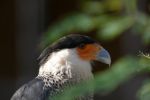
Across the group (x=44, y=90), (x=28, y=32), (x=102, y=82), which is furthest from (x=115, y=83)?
(x=28, y=32)

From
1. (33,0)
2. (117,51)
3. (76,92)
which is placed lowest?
(117,51)

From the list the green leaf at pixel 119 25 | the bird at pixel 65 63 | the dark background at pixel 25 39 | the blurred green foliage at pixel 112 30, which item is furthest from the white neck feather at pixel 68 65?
the dark background at pixel 25 39

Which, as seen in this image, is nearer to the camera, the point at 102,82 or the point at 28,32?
the point at 102,82

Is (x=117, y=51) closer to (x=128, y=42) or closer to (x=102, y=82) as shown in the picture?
(x=128, y=42)

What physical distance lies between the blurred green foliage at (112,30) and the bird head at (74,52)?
1235 millimetres

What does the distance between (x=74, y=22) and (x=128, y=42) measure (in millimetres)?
3294

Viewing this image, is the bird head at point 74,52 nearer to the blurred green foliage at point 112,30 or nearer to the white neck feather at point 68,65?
the white neck feather at point 68,65

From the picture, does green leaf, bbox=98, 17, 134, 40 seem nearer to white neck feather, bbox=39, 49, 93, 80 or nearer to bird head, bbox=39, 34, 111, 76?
bird head, bbox=39, 34, 111, 76

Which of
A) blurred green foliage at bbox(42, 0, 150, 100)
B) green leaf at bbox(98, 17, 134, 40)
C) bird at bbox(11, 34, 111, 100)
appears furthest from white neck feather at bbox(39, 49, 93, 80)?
green leaf at bbox(98, 17, 134, 40)

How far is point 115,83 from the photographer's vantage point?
3.28 ft

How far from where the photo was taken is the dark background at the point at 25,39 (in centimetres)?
461

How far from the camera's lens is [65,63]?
2770mm

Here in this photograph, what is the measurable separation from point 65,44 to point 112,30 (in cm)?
151

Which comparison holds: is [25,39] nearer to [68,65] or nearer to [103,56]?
[68,65]
